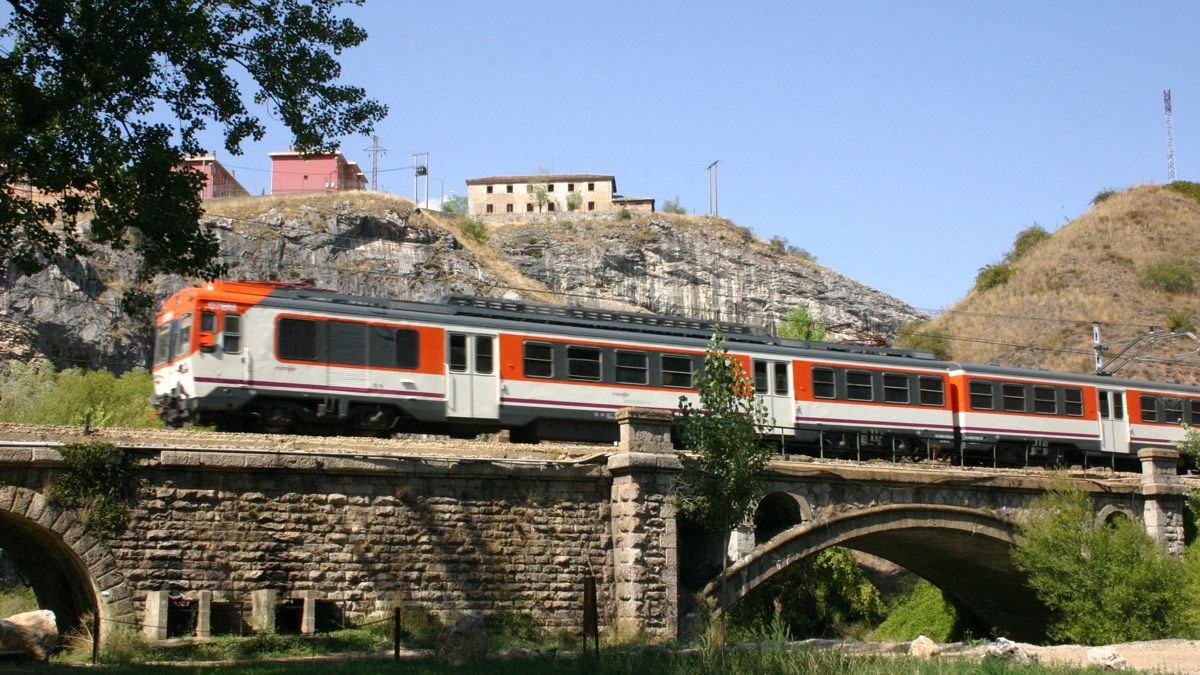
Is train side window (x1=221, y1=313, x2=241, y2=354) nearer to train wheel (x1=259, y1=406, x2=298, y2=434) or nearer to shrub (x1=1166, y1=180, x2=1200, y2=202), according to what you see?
train wheel (x1=259, y1=406, x2=298, y2=434)

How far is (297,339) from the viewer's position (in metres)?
22.6

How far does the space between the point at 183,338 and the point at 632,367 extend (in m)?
9.25

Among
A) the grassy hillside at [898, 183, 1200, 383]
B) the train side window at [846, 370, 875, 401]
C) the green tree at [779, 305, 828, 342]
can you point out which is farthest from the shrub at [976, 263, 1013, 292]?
the train side window at [846, 370, 875, 401]

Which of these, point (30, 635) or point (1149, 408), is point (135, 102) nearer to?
point (30, 635)

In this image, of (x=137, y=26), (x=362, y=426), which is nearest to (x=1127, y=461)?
(x=362, y=426)

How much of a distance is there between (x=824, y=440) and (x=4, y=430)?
17.6 m

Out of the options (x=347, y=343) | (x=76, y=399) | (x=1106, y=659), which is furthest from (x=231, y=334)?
(x=76, y=399)

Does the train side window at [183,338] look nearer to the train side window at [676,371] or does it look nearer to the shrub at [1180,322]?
the train side window at [676,371]

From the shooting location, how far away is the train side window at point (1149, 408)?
33906 millimetres

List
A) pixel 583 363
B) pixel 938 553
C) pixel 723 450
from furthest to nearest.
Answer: pixel 938 553
pixel 583 363
pixel 723 450

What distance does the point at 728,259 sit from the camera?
81125 mm

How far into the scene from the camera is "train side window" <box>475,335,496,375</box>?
24281 mm

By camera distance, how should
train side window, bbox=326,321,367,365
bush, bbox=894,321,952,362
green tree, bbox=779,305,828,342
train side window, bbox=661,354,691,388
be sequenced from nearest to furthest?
train side window, bbox=326,321,367,365 → train side window, bbox=661,354,691,388 → green tree, bbox=779,305,828,342 → bush, bbox=894,321,952,362

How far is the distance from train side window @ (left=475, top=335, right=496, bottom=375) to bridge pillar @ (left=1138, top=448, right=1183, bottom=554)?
57.4ft
